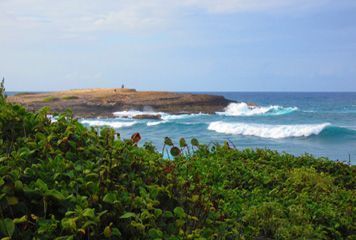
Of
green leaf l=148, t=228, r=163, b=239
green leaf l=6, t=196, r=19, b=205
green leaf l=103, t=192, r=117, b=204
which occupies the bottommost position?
green leaf l=148, t=228, r=163, b=239

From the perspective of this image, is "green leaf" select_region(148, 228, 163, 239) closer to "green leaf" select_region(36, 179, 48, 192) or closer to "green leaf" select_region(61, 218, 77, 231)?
"green leaf" select_region(61, 218, 77, 231)

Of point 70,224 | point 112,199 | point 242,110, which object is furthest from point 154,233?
point 242,110

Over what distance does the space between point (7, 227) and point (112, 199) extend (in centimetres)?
57

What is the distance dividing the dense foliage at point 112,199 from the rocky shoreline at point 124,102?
3164 centimetres

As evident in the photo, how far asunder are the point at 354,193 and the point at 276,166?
121cm

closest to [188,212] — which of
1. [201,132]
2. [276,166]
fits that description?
[276,166]

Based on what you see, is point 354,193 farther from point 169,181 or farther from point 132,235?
point 132,235

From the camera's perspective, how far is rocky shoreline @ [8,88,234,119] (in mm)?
36594

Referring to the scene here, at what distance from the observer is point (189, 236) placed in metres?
2.65

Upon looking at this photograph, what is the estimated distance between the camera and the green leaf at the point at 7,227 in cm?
220

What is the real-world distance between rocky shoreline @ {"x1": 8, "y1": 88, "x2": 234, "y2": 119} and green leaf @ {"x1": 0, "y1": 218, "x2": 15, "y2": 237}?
32.8 meters

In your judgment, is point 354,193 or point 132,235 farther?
point 354,193

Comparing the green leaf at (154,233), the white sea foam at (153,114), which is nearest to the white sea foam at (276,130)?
the white sea foam at (153,114)

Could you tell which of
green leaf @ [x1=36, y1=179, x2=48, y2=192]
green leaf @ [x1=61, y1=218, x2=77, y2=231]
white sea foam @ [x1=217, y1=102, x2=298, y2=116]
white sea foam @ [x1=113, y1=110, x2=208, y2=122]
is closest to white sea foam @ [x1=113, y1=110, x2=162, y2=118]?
white sea foam @ [x1=113, y1=110, x2=208, y2=122]
